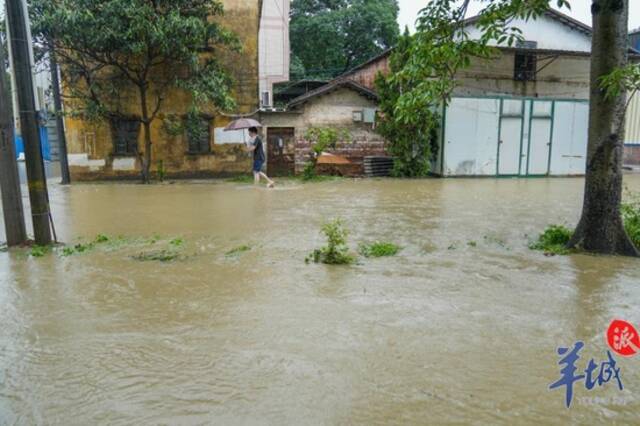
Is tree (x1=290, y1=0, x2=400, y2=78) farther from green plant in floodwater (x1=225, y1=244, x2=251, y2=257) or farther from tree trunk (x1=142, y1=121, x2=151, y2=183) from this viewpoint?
green plant in floodwater (x1=225, y1=244, x2=251, y2=257)

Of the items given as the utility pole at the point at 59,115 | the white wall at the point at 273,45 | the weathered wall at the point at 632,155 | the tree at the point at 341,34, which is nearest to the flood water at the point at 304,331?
the utility pole at the point at 59,115

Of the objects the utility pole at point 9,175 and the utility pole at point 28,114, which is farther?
the utility pole at point 9,175

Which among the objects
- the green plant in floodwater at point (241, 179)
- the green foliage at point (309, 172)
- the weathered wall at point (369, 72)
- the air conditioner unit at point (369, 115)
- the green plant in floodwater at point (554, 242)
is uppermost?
the weathered wall at point (369, 72)

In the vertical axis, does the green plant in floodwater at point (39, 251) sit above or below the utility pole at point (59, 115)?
below

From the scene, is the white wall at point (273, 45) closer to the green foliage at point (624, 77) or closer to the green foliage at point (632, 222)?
the green foliage at point (632, 222)

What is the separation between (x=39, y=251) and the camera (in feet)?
20.8

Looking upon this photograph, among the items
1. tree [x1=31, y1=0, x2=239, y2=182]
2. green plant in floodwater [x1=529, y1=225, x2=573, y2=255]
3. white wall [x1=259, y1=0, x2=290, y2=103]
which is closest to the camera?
green plant in floodwater [x1=529, y1=225, x2=573, y2=255]

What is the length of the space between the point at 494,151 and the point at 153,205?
12.2 m

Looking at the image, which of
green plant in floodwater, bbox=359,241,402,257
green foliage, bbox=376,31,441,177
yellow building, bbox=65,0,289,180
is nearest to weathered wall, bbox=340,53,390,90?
green foliage, bbox=376,31,441,177

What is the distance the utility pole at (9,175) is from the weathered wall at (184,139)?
10654 mm

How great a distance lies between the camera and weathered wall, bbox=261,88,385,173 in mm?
17547

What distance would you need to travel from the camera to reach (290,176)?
17625mm

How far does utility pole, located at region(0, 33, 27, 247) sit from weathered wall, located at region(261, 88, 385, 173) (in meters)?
11.5

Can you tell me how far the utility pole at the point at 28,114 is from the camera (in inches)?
239
